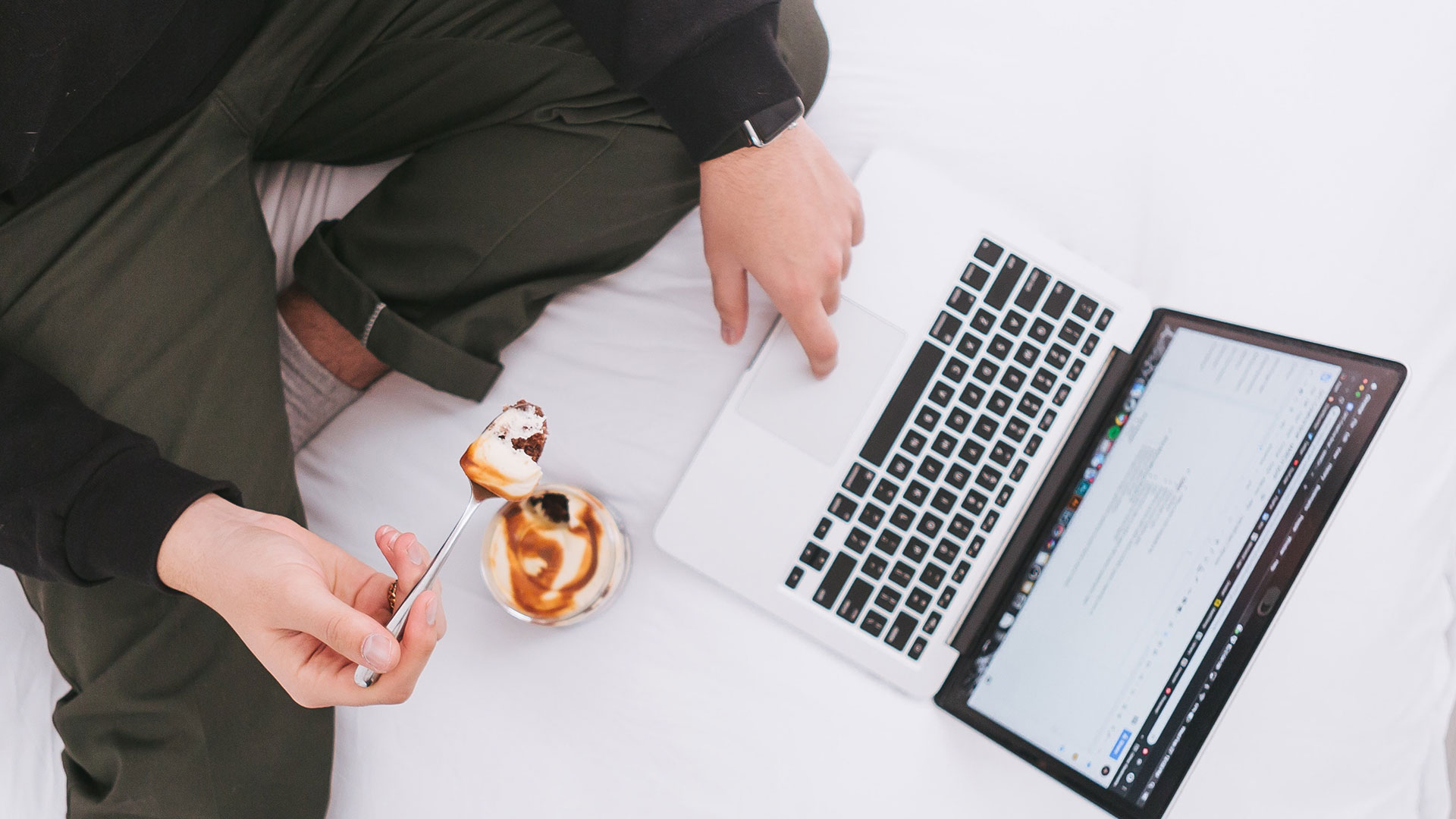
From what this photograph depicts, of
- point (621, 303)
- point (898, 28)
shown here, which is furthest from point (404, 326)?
point (898, 28)

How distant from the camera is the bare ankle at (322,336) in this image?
821mm

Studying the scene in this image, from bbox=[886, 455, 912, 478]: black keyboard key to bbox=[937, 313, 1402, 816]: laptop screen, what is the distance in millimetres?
124

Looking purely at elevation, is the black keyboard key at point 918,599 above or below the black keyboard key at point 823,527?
below

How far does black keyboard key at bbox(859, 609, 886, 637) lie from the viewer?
2.45 feet

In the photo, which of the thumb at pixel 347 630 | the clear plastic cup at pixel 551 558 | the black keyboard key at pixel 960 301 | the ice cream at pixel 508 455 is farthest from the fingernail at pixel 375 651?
the black keyboard key at pixel 960 301

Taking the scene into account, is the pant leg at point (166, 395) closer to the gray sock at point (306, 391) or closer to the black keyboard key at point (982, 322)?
the gray sock at point (306, 391)

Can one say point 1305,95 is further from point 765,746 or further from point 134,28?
point 134,28

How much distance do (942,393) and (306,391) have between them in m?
0.62

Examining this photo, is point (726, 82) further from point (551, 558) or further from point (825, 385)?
point (551, 558)

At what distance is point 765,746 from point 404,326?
0.52 m

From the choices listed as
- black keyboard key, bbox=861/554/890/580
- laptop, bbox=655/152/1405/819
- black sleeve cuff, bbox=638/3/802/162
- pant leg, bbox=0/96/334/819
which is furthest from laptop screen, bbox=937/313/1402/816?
pant leg, bbox=0/96/334/819

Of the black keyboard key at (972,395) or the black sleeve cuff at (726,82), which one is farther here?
the black keyboard key at (972,395)

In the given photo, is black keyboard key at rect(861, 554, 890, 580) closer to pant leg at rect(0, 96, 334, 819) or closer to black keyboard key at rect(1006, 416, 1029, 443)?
black keyboard key at rect(1006, 416, 1029, 443)

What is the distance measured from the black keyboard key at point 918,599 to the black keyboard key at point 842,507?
3.4 inches
